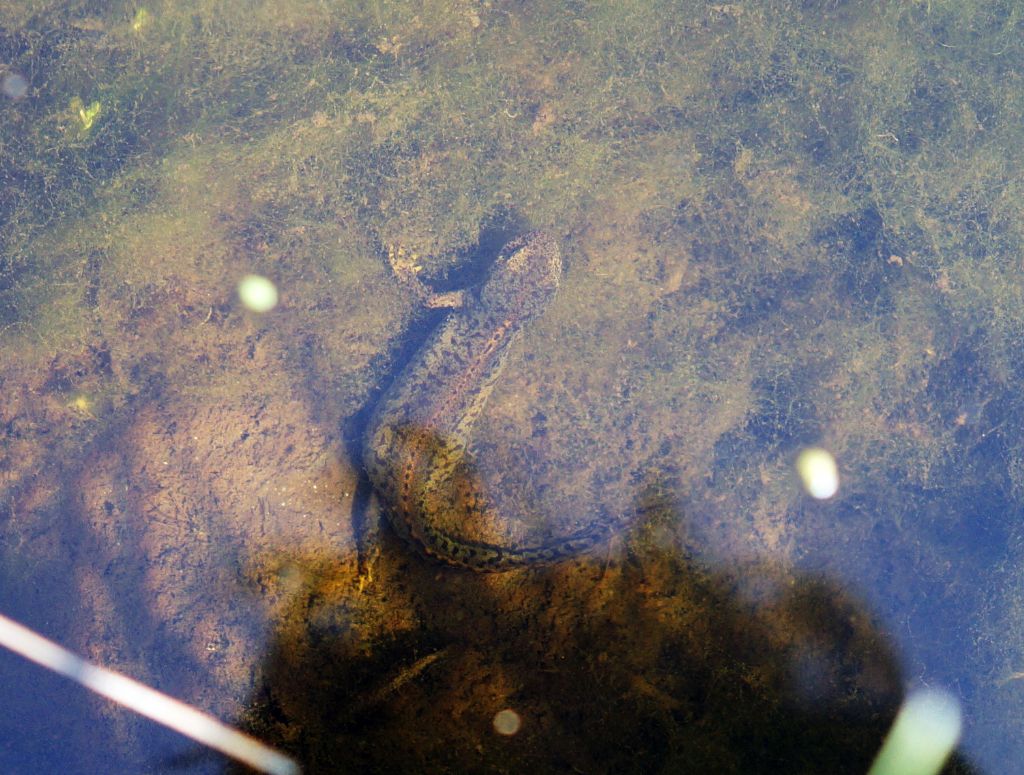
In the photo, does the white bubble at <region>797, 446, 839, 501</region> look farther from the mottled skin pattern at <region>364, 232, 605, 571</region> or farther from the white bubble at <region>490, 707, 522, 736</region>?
the white bubble at <region>490, 707, 522, 736</region>

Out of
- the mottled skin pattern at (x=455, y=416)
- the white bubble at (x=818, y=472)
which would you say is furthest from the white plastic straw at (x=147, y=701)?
the white bubble at (x=818, y=472)

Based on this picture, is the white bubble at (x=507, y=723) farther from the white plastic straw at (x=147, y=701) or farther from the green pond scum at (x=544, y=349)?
the white plastic straw at (x=147, y=701)

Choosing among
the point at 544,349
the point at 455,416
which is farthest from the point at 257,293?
the point at 544,349

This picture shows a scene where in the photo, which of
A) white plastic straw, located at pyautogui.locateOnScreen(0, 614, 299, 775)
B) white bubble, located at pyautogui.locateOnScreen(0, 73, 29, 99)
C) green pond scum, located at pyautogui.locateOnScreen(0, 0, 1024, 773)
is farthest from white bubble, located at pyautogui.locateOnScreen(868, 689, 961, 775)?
white bubble, located at pyautogui.locateOnScreen(0, 73, 29, 99)

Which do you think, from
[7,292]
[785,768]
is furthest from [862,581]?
[7,292]

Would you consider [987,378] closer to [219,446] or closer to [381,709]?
[381,709]

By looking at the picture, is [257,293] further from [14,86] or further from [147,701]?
[147,701]
